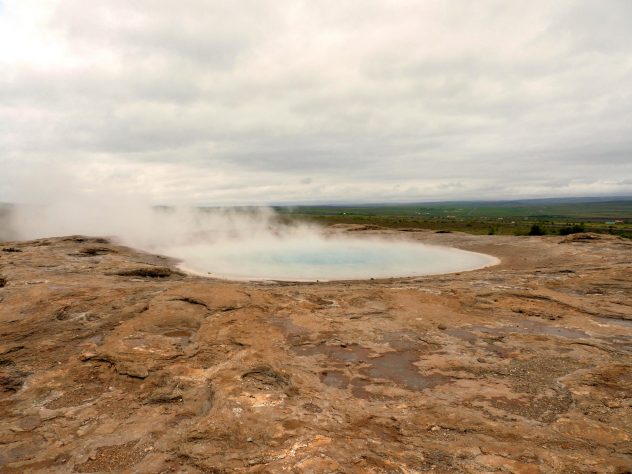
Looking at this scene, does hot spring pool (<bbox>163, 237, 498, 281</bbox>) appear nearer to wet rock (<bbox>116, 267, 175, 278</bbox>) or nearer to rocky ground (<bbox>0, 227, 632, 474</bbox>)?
wet rock (<bbox>116, 267, 175, 278</bbox>)

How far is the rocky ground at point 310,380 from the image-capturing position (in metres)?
5.05

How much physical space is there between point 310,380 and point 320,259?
1780 cm

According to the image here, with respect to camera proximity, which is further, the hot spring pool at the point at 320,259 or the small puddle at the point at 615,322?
the hot spring pool at the point at 320,259

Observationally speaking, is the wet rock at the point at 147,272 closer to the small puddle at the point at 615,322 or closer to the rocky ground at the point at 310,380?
the rocky ground at the point at 310,380

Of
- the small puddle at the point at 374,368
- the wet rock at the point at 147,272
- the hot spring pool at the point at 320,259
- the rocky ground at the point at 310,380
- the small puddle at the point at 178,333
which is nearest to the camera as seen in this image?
the rocky ground at the point at 310,380

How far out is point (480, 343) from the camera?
367 inches

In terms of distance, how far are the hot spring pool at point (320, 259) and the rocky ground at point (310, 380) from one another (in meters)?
6.68

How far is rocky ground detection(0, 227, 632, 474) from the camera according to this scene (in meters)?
5.05

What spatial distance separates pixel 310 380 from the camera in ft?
23.7

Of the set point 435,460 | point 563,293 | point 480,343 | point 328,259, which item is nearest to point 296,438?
point 435,460

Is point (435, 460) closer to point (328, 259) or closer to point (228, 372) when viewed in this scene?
point (228, 372)

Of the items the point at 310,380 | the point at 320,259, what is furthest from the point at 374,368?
the point at 320,259

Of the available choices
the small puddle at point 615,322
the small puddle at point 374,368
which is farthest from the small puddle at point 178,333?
the small puddle at point 615,322

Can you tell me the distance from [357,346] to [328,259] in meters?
16.0
